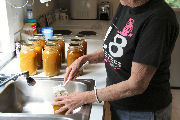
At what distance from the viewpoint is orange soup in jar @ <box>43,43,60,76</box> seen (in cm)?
135

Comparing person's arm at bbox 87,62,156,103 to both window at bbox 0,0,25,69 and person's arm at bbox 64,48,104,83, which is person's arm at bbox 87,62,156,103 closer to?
person's arm at bbox 64,48,104,83

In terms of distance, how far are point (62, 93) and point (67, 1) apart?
261 cm

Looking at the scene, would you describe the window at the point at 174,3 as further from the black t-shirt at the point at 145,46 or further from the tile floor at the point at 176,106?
the black t-shirt at the point at 145,46

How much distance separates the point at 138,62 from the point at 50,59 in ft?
2.10

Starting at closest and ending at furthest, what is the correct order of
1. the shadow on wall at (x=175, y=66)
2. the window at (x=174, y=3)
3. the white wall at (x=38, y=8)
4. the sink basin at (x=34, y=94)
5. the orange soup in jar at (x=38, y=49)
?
the sink basin at (x=34, y=94) → the orange soup in jar at (x=38, y=49) → the white wall at (x=38, y=8) → the shadow on wall at (x=175, y=66) → the window at (x=174, y=3)

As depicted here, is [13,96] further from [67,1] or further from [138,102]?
[67,1]

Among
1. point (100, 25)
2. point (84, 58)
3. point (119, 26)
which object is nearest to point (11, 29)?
point (84, 58)

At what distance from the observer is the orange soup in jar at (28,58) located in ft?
4.43

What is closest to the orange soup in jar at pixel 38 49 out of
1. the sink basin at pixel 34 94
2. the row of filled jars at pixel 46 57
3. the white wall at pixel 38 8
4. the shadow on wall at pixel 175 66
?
the row of filled jars at pixel 46 57

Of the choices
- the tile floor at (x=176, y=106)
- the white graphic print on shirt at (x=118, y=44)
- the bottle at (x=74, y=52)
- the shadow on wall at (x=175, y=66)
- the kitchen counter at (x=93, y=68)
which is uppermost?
the white graphic print on shirt at (x=118, y=44)

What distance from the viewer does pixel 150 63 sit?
0.85 metres

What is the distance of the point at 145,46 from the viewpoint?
2.81 ft

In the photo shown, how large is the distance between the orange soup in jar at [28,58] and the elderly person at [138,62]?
425 mm

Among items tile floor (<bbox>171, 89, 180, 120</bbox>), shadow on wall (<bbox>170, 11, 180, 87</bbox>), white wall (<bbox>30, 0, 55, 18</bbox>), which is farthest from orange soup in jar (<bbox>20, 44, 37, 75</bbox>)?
shadow on wall (<bbox>170, 11, 180, 87</bbox>)
